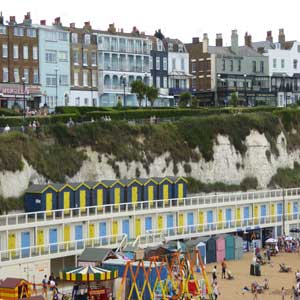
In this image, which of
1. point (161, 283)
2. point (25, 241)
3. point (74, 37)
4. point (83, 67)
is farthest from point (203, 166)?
point (161, 283)

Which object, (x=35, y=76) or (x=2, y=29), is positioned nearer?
(x=2, y=29)

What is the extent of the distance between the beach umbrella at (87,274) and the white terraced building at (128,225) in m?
5.61

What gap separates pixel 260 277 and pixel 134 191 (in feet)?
34.8

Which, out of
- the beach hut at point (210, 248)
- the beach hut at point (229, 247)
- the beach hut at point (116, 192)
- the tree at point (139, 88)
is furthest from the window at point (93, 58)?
the beach hut at point (210, 248)

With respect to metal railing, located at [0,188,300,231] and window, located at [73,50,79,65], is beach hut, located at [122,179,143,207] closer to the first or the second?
metal railing, located at [0,188,300,231]

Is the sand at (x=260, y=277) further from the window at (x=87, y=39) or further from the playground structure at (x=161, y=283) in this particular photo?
the window at (x=87, y=39)

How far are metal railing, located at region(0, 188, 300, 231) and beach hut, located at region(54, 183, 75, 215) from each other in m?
0.86

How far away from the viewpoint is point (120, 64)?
84.8m

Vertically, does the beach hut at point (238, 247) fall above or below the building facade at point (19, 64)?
below

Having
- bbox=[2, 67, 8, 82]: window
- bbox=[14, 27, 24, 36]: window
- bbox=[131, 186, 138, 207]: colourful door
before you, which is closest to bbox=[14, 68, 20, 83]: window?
bbox=[2, 67, 8, 82]: window

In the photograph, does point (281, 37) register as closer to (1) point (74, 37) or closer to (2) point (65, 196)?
(1) point (74, 37)

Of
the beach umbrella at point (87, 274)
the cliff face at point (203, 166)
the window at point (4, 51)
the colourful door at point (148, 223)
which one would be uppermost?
the window at point (4, 51)

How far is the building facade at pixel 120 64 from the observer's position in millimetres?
82875

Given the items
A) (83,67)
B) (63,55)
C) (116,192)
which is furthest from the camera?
(83,67)
